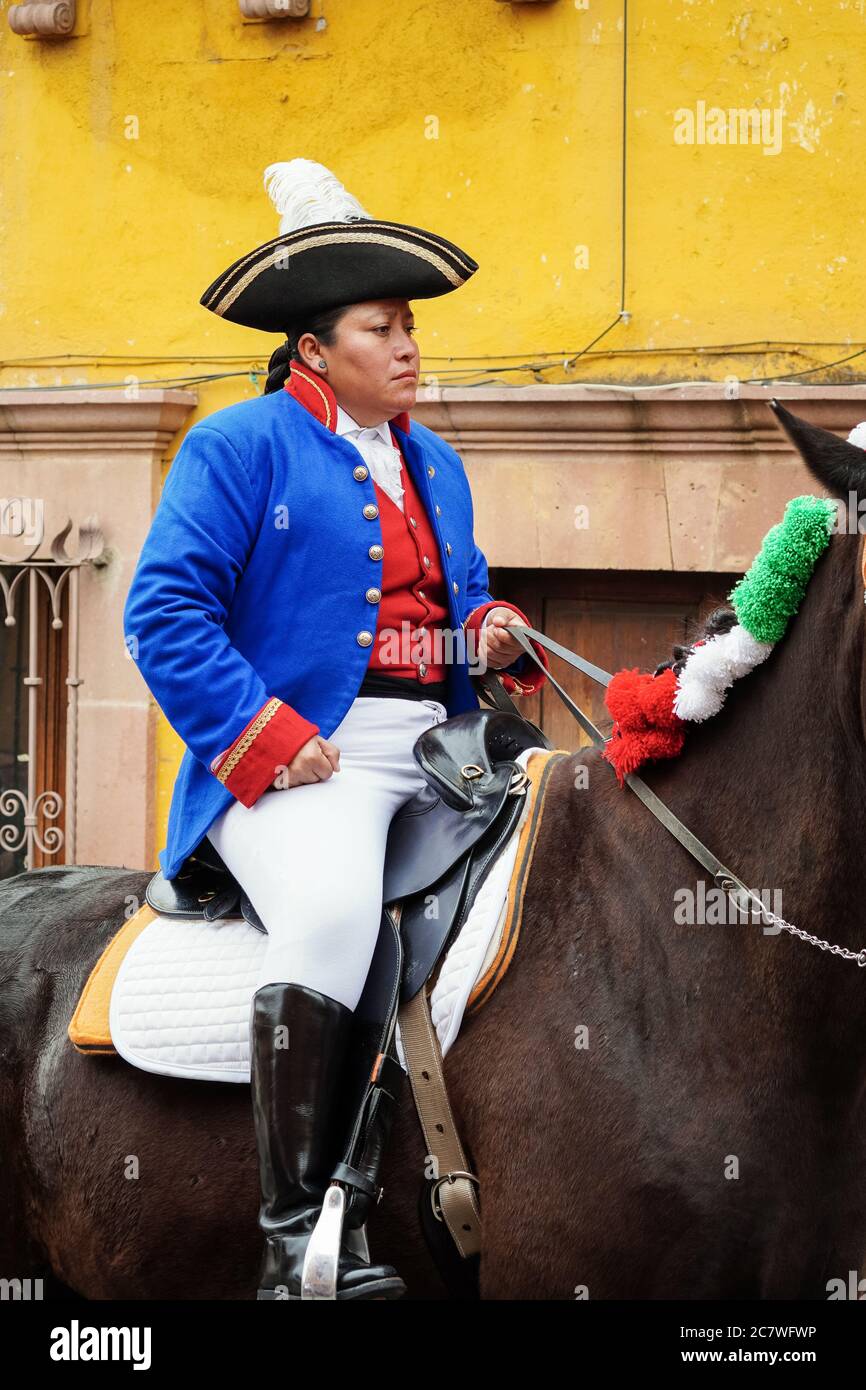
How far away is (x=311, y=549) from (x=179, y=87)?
458 centimetres

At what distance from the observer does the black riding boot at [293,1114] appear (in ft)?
9.21

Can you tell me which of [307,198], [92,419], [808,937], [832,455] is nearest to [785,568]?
[832,455]

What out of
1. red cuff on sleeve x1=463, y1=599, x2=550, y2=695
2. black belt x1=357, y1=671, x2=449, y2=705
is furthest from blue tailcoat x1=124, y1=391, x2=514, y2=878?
red cuff on sleeve x1=463, y1=599, x2=550, y2=695

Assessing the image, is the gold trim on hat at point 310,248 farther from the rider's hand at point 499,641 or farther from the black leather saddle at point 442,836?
the black leather saddle at point 442,836

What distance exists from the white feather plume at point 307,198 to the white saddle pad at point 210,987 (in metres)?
1.20

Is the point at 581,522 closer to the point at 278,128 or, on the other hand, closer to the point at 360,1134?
the point at 278,128

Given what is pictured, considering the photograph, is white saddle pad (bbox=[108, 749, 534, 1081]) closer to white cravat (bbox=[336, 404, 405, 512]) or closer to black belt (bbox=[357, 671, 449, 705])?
black belt (bbox=[357, 671, 449, 705])

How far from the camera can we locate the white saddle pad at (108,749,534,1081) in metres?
2.86

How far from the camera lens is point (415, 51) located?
670 centimetres

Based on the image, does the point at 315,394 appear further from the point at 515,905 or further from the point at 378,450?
the point at 515,905

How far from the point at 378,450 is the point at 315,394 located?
0.63ft

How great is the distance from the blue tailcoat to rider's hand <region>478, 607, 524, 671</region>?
312 millimetres

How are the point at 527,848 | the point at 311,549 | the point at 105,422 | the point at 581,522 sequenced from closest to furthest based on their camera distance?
the point at 527,848 → the point at 311,549 → the point at 581,522 → the point at 105,422

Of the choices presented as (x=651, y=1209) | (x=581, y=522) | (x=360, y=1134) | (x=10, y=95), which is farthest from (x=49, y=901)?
(x=10, y=95)
